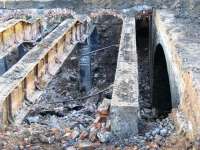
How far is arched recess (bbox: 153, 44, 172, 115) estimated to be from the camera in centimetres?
1304

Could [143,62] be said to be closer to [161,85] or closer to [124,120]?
[161,85]

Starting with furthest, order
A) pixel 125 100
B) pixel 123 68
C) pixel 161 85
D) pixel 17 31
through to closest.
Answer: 1. pixel 161 85
2. pixel 17 31
3. pixel 123 68
4. pixel 125 100

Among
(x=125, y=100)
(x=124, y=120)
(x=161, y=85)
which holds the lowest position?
(x=161, y=85)

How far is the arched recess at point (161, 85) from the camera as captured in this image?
13.0m

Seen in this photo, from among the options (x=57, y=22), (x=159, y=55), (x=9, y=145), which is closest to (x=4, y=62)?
(x=57, y=22)

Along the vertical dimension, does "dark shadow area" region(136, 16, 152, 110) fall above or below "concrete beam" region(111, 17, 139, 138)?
below

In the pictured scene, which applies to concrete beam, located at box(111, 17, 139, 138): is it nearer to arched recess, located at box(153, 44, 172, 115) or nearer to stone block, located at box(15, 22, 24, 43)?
arched recess, located at box(153, 44, 172, 115)

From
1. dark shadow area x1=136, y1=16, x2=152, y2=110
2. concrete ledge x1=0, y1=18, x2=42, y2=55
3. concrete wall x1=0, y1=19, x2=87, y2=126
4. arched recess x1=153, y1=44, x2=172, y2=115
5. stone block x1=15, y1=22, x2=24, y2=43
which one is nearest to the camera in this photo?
concrete wall x1=0, y1=19, x2=87, y2=126

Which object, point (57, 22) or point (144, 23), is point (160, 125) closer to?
point (57, 22)

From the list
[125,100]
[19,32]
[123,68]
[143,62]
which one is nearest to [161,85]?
[143,62]

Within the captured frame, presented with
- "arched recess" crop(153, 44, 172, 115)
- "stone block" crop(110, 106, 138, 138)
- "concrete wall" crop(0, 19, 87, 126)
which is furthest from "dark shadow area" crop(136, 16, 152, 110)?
"stone block" crop(110, 106, 138, 138)

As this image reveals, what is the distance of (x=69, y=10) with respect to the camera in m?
15.7

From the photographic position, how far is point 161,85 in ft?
44.8

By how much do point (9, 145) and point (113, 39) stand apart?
1198 cm
